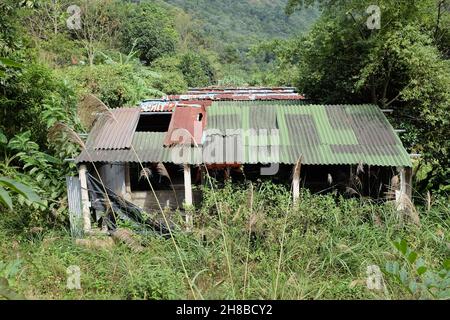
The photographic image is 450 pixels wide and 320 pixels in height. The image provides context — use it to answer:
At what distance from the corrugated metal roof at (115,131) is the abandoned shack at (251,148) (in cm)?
2

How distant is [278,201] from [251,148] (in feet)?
4.17

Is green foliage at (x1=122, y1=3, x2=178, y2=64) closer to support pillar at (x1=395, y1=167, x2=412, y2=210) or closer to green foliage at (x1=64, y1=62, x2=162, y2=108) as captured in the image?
green foliage at (x1=64, y1=62, x2=162, y2=108)

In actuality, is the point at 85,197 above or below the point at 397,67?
below

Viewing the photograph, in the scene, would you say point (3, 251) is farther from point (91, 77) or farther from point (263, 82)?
point (263, 82)

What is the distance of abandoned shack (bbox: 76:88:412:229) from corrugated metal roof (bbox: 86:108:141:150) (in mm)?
19

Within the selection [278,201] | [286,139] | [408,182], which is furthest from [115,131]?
[408,182]

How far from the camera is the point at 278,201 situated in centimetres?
614

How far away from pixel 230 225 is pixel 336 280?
61.1 inches

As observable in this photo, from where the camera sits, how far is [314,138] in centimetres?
722

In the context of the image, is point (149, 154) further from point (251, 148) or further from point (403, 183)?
point (403, 183)

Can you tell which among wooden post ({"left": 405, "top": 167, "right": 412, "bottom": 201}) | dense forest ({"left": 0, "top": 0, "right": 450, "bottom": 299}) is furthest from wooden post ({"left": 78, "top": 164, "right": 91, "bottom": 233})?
wooden post ({"left": 405, "top": 167, "right": 412, "bottom": 201})

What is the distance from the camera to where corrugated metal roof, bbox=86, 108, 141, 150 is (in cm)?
700

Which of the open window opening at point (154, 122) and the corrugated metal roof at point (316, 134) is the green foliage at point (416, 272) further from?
the open window opening at point (154, 122)

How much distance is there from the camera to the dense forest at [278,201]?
4.43 meters
